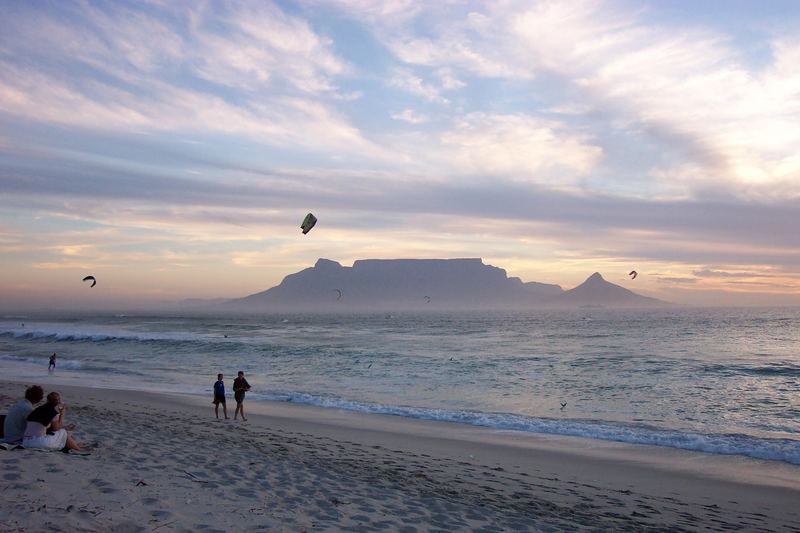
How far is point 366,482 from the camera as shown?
790 centimetres

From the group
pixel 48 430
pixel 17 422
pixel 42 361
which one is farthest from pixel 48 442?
pixel 42 361

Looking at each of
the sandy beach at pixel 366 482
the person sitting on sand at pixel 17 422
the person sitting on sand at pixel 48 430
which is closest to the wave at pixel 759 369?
the sandy beach at pixel 366 482

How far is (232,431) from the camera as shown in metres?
12.0

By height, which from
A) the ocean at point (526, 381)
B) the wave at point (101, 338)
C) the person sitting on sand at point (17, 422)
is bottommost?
the ocean at point (526, 381)

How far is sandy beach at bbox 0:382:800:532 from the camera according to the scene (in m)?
5.57

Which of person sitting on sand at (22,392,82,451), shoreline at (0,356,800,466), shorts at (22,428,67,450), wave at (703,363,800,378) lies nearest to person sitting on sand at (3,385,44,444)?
person sitting on sand at (22,392,82,451)

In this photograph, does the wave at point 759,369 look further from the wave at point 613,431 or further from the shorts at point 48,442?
the shorts at point 48,442

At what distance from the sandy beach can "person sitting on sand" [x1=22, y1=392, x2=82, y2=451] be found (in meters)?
0.29

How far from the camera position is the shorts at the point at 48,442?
7.23m

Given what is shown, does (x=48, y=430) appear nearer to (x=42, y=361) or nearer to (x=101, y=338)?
(x=42, y=361)

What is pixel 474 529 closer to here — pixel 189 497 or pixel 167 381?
pixel 189 497

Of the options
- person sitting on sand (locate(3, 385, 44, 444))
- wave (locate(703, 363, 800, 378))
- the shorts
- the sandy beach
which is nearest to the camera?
the sandy beach

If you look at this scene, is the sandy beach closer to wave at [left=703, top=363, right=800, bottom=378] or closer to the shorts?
the shorts

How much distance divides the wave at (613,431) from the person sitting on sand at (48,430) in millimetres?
9897
